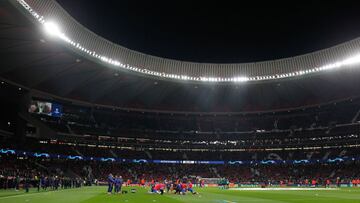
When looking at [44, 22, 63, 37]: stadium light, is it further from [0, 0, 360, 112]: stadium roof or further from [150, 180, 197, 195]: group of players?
[150, 180, 197, 195]: group of players

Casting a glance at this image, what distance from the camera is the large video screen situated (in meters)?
66.5

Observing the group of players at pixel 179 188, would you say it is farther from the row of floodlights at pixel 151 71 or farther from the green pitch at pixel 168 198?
the row of floodlights at pixel 151 71

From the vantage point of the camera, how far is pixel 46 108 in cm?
6856

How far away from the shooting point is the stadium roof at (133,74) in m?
48.7

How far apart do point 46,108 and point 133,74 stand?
1772 cm

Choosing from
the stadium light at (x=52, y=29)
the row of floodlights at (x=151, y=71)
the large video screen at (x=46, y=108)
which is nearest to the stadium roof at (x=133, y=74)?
the stadium light at (x=52, y=29)

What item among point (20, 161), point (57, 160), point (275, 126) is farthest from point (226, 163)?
point (20, 161)

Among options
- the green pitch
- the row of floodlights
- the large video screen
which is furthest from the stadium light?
the large video screen

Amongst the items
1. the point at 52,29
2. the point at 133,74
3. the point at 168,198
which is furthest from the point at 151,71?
the point at 168,198

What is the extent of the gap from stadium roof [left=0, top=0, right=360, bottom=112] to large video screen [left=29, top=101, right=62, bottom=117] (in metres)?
1.81

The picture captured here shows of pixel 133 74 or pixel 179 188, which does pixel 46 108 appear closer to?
pixel 133 74

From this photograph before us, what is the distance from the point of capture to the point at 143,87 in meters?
71.8

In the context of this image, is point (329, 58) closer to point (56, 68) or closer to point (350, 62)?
point (350, 62)

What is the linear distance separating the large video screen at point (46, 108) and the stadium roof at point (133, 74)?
5.95 feet
